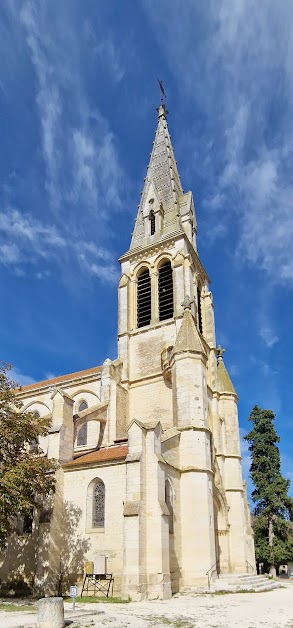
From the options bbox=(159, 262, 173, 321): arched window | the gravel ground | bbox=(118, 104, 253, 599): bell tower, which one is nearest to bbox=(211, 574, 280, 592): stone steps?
bbox=(118, 104, 253, 599): bell tower

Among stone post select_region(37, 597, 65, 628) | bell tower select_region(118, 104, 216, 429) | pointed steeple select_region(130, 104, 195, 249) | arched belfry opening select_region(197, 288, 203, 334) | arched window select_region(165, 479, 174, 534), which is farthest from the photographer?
pointed steeple select_region(130, 104, 195, 249)

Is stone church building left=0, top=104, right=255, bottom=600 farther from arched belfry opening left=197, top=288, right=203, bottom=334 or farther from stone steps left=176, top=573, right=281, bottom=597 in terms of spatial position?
stone steps left=176, top=573, right=281, bottom=597

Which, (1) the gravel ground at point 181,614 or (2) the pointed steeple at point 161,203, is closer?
(1) the gravel ground at point 181,614

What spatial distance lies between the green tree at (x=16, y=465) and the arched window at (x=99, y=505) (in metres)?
3.03

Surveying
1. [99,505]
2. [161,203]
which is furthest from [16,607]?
[161,203]

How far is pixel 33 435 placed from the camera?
17.1m

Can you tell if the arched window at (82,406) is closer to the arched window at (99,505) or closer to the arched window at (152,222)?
the arched window at (99,505)

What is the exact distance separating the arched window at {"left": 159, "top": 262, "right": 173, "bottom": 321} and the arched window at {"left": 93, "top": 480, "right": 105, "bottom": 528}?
12.4 meters

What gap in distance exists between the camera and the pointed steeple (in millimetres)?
34094

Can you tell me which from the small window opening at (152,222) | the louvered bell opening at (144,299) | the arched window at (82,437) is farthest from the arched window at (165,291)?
the arched window at (82,437)

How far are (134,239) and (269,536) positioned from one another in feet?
80.5

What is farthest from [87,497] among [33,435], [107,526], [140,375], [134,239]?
[134,239]

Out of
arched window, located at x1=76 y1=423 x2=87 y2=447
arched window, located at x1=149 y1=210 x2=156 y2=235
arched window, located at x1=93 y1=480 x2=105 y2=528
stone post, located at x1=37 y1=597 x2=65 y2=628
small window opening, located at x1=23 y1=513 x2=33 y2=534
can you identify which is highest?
arched window, located at x1=149 y1=210 x2=156 y2=235

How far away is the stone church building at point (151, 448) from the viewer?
1812 centimetres
